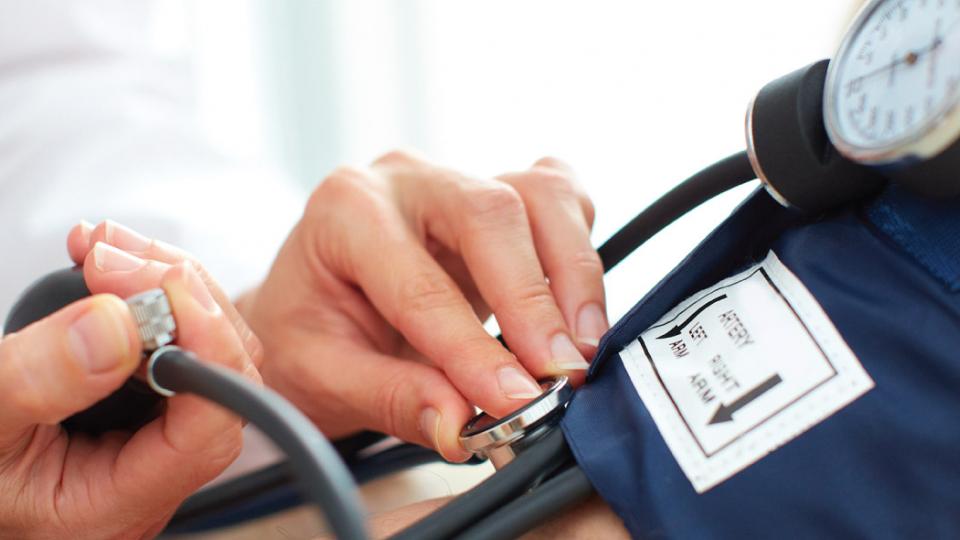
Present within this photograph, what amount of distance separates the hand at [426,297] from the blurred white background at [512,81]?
1.10 feet

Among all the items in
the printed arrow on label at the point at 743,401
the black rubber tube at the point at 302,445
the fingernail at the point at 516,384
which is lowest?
the fingernail at the point at 516,384

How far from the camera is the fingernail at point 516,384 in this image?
0.49 m

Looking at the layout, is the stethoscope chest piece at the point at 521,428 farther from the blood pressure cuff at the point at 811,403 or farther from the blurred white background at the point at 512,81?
the blurred white background at the point at 512,81

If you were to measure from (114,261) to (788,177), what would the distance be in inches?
12.9

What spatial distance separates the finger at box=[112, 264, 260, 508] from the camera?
390 mm

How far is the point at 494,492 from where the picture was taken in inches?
15.6

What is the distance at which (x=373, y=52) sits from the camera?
141 centimetres

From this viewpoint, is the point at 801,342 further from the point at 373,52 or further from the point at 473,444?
the point at 373,52

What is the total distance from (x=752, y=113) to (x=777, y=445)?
0.16 meters

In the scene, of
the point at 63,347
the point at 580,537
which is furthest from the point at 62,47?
the point at 580,537

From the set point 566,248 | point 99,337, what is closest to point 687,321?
point 566,248

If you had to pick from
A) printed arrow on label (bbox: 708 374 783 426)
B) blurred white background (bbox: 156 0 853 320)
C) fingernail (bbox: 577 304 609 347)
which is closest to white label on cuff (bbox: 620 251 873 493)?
printed arrow on label (bbox: 708 374 783 426)

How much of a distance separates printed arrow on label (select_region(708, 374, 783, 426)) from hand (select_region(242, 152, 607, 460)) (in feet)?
0.41

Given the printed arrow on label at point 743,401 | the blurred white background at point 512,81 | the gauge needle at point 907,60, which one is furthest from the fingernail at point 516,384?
the blurred white background at point 512,81
